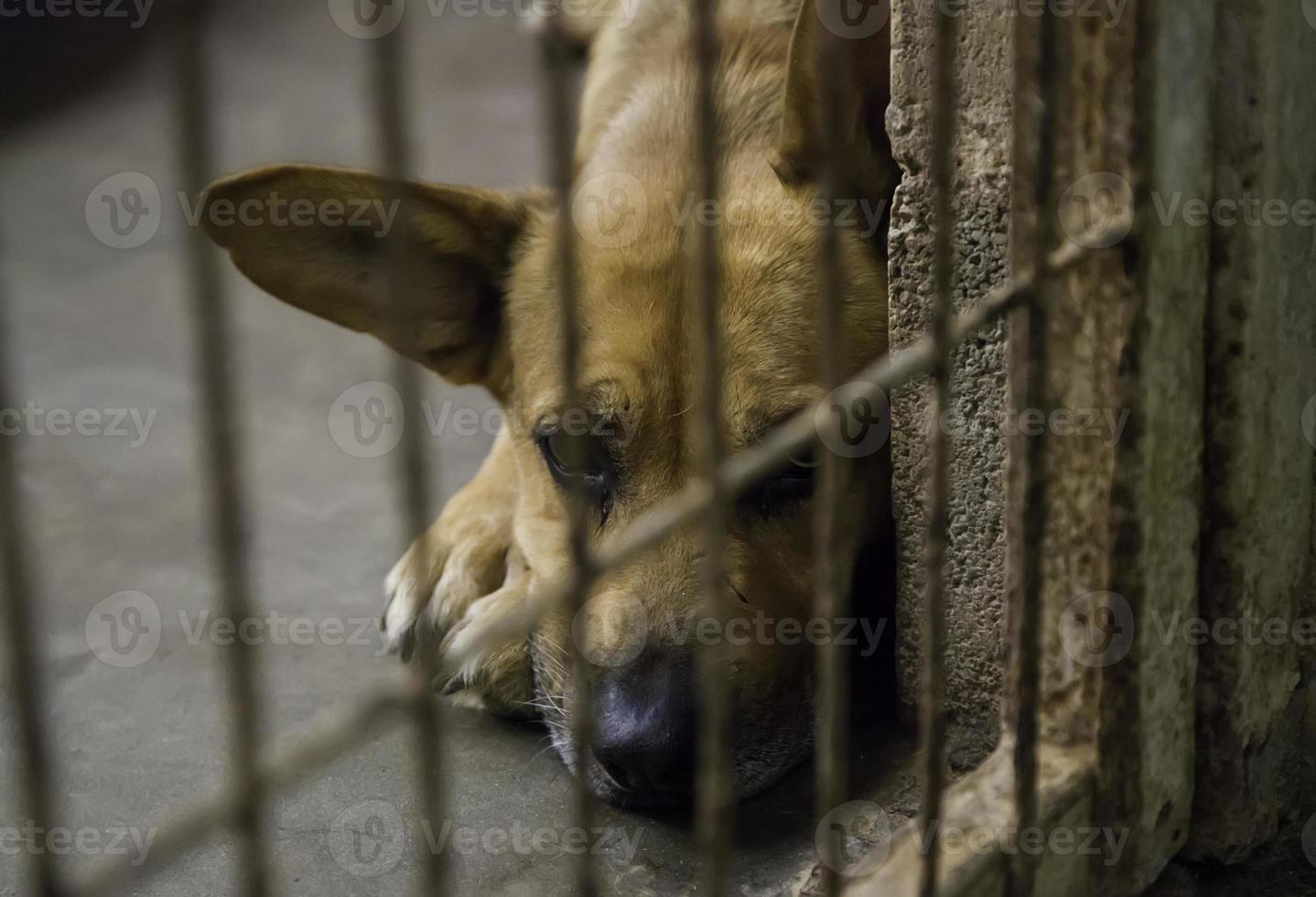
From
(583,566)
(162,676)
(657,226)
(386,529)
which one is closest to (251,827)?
(583,566)

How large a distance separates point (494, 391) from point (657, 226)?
1.94 ft

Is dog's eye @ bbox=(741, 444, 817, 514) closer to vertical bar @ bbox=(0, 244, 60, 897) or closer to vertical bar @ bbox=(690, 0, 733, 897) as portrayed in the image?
vertical bar @ bbox=(690, 0, 733, 897)

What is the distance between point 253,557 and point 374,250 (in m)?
0.96

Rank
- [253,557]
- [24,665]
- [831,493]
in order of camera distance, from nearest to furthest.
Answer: [24,665] → [831,493] → [253,557]

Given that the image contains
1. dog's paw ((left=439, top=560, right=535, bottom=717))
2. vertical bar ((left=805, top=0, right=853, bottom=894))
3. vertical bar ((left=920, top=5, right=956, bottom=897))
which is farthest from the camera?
dog's paw ((left=439, top=560, right=535, bottom=717))

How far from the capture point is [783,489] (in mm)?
2311

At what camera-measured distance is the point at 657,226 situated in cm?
243

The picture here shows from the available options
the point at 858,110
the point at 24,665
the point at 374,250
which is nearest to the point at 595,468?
the point at 374,250

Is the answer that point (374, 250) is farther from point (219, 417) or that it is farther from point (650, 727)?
point (219, 417)

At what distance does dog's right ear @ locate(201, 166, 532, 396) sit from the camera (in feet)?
7.45

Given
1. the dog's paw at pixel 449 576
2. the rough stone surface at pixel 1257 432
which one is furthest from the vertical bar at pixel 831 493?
the dog's paw at pixel 449 576

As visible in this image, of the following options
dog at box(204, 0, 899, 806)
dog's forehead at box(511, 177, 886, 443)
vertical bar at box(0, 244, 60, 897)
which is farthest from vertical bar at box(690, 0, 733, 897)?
dog's forehead at box(511, 177, 886, 443)

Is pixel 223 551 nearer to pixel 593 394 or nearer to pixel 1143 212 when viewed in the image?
pixel 1143 212

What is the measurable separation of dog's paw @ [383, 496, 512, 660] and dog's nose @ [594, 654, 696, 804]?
2.17 ft
